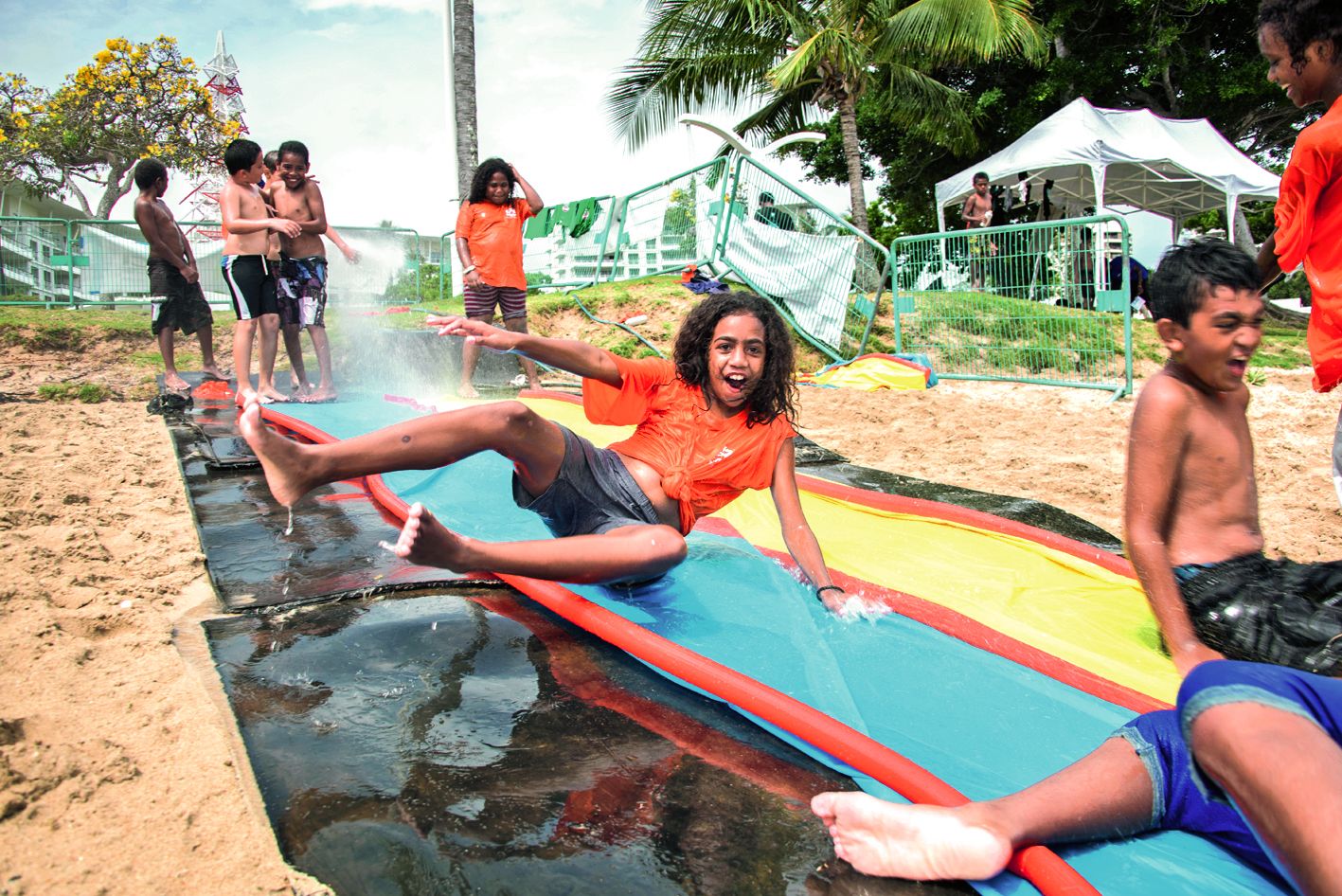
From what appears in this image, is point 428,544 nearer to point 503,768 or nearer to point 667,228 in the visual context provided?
point 503,768

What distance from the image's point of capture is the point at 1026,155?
49.5 feet

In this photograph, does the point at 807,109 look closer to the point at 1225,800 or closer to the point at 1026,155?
the point at 1026,155

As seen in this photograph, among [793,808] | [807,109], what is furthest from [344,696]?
[807,109]

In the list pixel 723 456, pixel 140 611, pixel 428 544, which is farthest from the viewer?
pixel 723 456

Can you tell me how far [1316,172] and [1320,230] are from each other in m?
0.17

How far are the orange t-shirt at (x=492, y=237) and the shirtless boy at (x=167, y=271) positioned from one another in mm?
2155

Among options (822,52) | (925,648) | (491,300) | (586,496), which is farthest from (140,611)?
(822,52)

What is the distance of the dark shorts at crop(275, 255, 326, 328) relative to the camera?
6.44m

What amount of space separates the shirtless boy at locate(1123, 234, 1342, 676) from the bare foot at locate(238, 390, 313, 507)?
211cm

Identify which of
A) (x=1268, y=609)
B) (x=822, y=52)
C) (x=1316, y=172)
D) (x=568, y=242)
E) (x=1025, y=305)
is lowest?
(x=1268, y=609)

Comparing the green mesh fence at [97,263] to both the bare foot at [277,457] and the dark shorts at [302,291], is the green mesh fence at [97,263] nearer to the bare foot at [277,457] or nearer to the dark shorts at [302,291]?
the dark shorts at [302,291]

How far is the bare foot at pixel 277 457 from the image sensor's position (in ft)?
7.22

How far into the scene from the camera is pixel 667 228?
11602 millimetres

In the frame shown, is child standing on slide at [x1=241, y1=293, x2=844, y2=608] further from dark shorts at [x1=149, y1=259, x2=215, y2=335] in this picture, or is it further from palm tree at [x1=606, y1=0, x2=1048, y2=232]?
palm tree at [x1=606, y1=0, x2=1048, y2=232]
